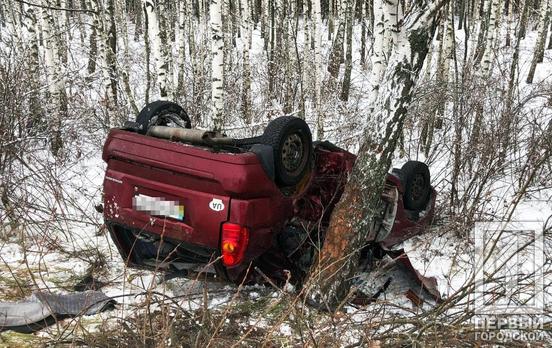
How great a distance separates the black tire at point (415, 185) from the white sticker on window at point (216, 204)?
2.17m

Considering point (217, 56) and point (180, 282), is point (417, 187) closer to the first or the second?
point (180, 282)

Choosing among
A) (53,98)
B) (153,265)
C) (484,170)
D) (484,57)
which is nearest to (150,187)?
(153,265)

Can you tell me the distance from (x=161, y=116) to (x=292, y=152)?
4.34 ft

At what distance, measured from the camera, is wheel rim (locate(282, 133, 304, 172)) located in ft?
11.1

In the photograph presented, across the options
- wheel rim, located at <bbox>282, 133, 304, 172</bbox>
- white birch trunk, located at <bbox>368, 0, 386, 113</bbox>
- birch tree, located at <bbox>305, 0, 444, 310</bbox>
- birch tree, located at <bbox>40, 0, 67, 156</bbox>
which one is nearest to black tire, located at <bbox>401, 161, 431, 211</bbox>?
birch tree, located at <bbox>305, 0, 444, 310</bbox>

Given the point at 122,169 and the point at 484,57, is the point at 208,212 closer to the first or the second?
the point at 122,169

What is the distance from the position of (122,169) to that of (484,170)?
12.5ft

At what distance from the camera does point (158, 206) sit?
325 cm

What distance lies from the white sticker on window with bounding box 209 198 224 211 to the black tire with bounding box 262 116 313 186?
0.47 metres

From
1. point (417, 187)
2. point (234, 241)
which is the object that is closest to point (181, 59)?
point (417, 187)

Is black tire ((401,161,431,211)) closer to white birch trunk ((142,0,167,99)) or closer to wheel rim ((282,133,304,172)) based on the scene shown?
wheel rim ((282,133,304,172))

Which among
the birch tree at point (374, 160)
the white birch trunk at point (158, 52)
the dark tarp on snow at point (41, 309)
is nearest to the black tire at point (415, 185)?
the birch tree at point (374, 160)

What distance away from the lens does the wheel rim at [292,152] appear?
11.1 feet

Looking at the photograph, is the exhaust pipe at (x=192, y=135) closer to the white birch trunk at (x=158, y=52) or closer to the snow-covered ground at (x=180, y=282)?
the snow-covered ground at (x=180, y=282)
